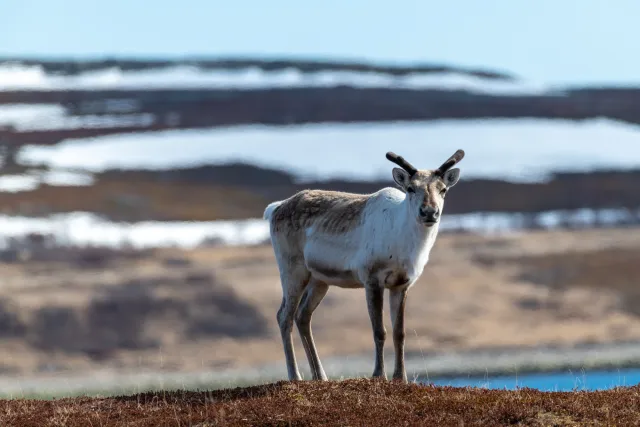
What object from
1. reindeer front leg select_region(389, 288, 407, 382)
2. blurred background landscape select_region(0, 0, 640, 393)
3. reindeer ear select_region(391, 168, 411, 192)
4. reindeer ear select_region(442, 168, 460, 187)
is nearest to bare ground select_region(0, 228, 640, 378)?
blurred background landscape select_region(0, 0, 640, 393)

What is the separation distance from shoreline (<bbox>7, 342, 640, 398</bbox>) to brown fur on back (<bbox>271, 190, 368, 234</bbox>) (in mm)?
40255

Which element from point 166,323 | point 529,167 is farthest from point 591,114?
point 166,323

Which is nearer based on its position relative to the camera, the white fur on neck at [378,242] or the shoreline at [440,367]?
the white fur on neck at [378,242]

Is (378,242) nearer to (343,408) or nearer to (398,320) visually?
(398,320)

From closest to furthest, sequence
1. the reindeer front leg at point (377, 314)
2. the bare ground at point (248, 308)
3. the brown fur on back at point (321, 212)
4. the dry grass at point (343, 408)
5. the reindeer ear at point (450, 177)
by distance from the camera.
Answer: the dry grass at point (343, 408)
the reindeer ear at point (450, 177)
the reindeer front leg at point (377, 314)
the brown fur on back at point (321, 212)
the bare ground at point (248, 308)

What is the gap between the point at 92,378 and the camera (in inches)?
2518

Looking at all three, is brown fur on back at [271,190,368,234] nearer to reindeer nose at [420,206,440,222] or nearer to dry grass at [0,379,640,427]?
reindeer nose at [420,206,440,222]

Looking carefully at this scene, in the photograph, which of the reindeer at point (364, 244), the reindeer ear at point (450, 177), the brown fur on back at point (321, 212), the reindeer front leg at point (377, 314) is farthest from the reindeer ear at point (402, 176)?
the reindeer front leg at point (377, 314)

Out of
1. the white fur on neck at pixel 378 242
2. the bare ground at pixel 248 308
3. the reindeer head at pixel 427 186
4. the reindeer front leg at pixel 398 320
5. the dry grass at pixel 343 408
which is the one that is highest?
the bare ground at pixel 248 308

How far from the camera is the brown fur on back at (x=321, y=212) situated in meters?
18.0

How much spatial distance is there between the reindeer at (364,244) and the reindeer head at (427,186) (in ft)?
0.04

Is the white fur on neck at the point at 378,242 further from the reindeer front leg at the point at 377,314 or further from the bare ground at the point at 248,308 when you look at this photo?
the bare ground at the point at 248,308

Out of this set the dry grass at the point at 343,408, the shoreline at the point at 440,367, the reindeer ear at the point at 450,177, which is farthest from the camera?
the shoreline at the point at 440,367

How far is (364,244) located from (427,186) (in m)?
1.40
